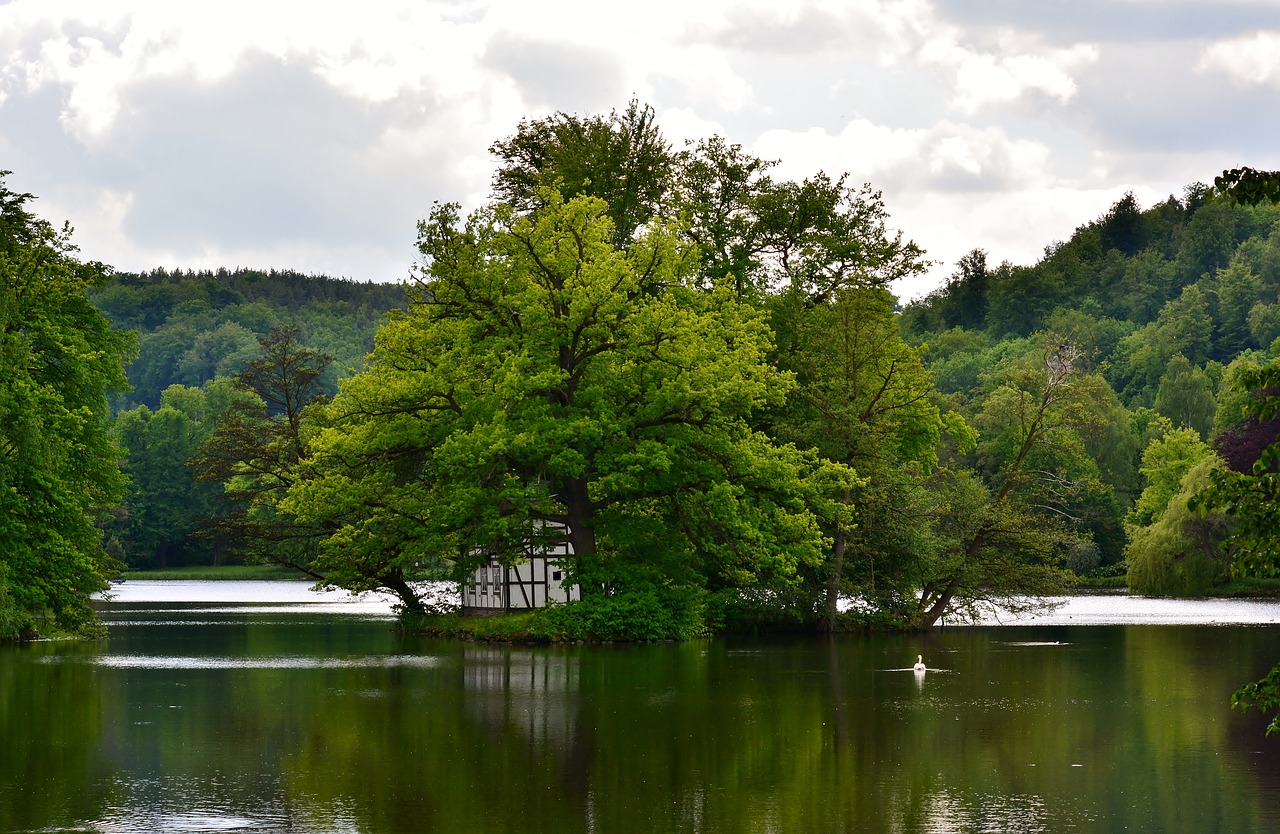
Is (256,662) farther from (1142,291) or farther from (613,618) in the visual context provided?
(1142,291)

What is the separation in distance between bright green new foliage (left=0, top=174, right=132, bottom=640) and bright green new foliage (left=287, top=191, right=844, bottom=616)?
18.8 ft

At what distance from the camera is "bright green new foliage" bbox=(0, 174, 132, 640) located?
3825cm

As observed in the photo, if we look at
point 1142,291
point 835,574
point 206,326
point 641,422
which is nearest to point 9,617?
point 641,422

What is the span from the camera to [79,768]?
61.3 feet

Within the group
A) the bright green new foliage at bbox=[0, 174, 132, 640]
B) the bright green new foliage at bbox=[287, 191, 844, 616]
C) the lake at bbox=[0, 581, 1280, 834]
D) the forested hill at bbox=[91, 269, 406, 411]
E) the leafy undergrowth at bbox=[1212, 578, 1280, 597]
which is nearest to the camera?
the lake at bbox=[0, 581, 1280, 834]

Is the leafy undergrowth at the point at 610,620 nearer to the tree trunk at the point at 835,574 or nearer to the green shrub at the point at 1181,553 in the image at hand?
the tree trunk at the point at 835,574

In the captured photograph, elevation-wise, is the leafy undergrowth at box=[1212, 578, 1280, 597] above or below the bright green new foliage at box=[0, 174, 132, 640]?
below

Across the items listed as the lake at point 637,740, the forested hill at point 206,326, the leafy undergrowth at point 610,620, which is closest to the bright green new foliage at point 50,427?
the lake at point 637,740

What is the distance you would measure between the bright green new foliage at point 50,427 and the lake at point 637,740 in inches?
80.2

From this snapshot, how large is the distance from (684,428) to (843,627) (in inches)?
400

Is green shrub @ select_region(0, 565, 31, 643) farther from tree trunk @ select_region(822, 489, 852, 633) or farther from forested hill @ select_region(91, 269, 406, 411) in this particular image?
forested hill @ select_region(91, 269, 406, 411)

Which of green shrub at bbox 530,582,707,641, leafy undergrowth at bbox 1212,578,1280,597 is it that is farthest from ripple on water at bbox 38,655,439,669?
leafy undergrowth at bbox 1212,578,1280,597

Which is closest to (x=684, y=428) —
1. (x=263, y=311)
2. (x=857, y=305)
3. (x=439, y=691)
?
(x=857, y=305)

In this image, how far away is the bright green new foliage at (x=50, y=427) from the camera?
125 feet
